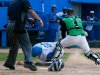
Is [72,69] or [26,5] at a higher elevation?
[26,5]

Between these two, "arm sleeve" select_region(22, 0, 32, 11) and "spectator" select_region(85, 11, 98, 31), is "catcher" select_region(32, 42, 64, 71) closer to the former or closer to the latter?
"arm sleeve" select_region(22, 0, 32, 11)

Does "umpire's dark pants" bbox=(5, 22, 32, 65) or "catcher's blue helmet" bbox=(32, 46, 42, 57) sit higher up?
"umpire's dark pants" bbox=(5, 22, 32, 65)

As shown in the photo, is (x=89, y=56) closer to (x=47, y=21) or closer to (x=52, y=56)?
(x=52, y=56)

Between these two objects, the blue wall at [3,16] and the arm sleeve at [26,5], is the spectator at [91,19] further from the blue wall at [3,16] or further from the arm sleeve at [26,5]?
the arm sleeve at [26,5]

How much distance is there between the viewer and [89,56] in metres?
12.3

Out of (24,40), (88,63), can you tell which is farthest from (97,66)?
(24,40)

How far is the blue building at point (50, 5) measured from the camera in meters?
22.4

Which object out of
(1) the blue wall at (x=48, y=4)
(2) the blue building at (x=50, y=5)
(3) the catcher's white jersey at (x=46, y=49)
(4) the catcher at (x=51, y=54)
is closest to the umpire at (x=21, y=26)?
(4) the catcher at (x=51, y=54)

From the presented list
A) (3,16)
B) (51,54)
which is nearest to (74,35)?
(51,54)

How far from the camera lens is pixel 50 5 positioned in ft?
78.0

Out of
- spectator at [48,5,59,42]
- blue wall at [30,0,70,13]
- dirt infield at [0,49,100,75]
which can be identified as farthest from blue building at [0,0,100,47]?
dirt infield at [0,49,100,75]

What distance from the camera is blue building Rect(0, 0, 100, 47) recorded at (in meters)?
22.4

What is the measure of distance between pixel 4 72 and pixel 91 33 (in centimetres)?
1398

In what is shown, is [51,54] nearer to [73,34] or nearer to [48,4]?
[73,34]
